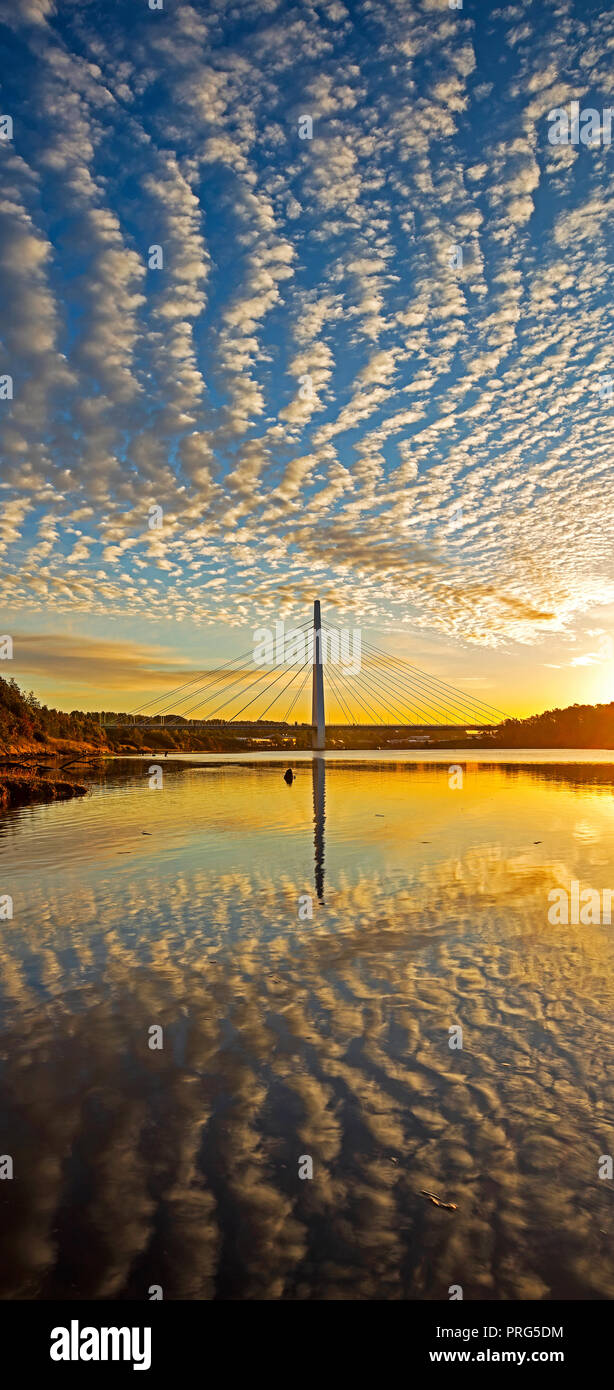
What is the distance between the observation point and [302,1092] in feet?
23.8

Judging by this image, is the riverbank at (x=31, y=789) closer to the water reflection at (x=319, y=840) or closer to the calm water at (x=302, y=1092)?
the water reflection at (x=319, y=840)

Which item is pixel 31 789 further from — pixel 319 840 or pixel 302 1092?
pixel 302 1092

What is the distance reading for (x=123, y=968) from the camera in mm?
11312

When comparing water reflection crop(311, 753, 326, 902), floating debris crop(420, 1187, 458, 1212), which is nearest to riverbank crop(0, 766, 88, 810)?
water reflection crop(311, 753, 326, 902)

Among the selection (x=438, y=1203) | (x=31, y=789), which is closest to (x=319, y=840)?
(x=438, y=1203)

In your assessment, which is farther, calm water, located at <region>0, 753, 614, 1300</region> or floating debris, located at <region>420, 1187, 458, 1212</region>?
floating debris, located at <region>420, 1187, 458, 1212</region>

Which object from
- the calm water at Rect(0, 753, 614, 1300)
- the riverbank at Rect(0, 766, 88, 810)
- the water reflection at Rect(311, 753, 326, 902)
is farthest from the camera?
the riverbank at Rect(0, 766, 88, 810)

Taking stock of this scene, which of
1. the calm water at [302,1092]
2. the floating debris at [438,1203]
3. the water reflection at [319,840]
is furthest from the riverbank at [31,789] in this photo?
the floating debris at [438,1203]

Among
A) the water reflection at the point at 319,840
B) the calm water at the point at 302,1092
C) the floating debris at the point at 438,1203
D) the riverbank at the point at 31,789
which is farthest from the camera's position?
the riverbank at the point at 31,789

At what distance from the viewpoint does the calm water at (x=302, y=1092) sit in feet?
16.1

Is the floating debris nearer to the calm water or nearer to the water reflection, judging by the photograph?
the calm water

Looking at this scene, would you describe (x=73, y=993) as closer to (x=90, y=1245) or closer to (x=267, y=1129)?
(x=267, y=1129)

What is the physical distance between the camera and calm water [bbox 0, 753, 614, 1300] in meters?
4.89
